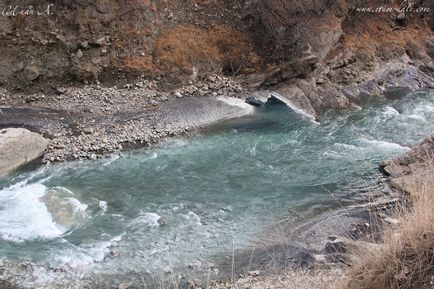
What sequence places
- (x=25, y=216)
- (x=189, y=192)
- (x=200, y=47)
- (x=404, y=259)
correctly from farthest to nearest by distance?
(x=200, y=47) → (x=189, y=192) → (x=25, y=216) → (x=404, y=259)

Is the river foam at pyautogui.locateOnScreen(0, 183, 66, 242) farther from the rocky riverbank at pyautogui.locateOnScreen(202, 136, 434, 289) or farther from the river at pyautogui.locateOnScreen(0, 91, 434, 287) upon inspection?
the rocky riverbank at pyautogui.locateOnScreen(202, 136, 434, 289)

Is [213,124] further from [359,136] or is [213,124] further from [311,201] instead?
[311,201]

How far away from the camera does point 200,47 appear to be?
1959cm

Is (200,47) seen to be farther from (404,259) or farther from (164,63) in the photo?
(404,259)

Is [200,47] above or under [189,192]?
above

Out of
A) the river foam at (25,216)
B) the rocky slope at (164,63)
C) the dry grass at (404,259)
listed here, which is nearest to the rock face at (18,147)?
the rocky slope at (164,63)

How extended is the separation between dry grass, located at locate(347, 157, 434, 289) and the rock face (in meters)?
11.0

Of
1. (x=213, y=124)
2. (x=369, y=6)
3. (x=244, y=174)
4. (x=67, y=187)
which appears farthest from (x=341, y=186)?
(x=369, y=6)

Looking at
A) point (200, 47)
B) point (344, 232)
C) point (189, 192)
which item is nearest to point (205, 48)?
point (200, 47)

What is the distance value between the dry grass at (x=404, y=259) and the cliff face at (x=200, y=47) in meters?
14.5

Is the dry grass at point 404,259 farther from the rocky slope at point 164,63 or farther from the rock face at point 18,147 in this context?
the rocky slope at point 164,63

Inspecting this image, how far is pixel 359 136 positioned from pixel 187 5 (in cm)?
963

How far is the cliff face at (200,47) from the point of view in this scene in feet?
59.0

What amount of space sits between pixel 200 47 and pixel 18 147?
8.96 metres
